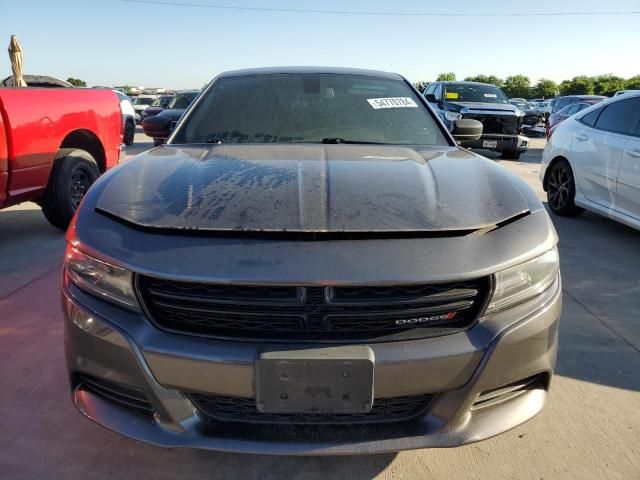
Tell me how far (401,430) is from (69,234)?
129 cm

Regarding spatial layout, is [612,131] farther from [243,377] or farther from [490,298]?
[243,377]

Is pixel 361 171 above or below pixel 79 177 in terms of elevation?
above

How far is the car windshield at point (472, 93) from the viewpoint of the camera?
12219 millimetres

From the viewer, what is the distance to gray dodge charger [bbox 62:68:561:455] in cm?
153

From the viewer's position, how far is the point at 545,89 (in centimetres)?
6519

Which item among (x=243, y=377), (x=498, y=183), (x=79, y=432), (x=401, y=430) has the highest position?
(x=498, y=183)

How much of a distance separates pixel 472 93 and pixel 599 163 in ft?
24.7

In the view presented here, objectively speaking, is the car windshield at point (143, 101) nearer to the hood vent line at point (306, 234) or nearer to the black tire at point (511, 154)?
the black tire at point (511, 154)

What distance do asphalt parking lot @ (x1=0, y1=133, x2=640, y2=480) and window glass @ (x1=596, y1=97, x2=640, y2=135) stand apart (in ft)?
7.61

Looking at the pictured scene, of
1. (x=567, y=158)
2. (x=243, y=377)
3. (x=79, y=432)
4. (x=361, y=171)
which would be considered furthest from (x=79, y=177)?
(x=567, y=158)

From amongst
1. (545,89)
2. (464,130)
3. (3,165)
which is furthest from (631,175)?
(545,89)

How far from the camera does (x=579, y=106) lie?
15492mm

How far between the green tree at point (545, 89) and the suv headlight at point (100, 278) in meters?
70.7

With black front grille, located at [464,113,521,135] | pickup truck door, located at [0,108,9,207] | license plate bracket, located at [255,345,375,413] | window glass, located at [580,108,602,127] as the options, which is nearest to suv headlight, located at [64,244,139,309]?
license plate bracket, located at [255,345,375,413]
